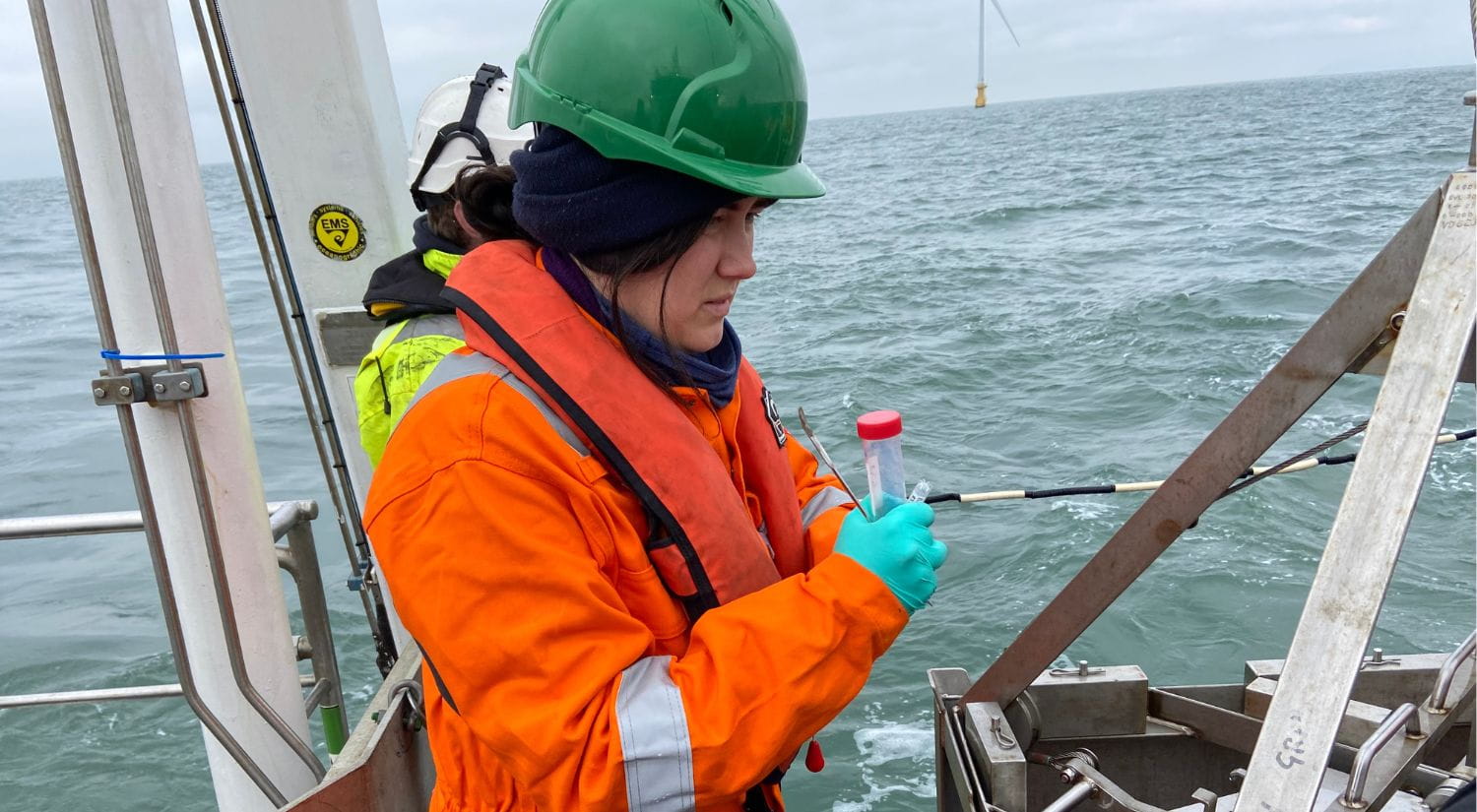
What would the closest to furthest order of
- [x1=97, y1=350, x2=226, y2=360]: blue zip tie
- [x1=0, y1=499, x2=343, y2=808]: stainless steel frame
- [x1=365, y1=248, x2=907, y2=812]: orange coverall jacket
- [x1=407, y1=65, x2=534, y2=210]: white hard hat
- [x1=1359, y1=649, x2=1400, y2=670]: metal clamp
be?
[x1=365, y1=248, x2=907, y2=812]: orange coverall jacket
[x1=97, y1=350, x2=226, y2=360]: blue zip tie
[x1=0, y1=499, x2=343, y2=808]: stainless steel frame
[x1=1359, y1=649, x2=1400, y2=670]: metal clamp
[x1=407, y1=65, x2=534, y2=210]: white hard hat

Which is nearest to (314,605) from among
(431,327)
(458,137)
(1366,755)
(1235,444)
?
(431,327)

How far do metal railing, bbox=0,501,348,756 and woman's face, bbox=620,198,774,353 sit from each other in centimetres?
123

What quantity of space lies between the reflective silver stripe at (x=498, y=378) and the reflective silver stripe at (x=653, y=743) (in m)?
0.29

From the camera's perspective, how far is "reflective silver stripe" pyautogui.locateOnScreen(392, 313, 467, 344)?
247cm

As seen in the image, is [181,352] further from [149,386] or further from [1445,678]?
[1445,678]

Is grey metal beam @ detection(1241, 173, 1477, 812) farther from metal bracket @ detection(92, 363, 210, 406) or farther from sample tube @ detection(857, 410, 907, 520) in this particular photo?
metal bracket @ detection(92, 363, 210, 406)

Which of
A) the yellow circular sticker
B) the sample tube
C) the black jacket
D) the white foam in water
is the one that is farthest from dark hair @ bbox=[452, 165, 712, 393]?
the white foam in water

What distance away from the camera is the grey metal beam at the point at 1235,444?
1.44 meters

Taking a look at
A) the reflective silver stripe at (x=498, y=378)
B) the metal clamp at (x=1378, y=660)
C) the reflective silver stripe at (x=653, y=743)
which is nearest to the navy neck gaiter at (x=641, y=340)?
the reflective silver stripe at (x=498, y=378)

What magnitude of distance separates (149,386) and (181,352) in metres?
0.08

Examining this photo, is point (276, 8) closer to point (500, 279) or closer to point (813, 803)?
point (500, 279)

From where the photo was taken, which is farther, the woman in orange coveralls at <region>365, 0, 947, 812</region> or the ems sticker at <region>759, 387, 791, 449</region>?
the ems sticker at <region>759, 387, 791, 449</region>

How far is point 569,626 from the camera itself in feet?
4.07

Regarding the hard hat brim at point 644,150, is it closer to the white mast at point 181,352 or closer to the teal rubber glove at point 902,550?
the teal rubber glove at point 902,550
